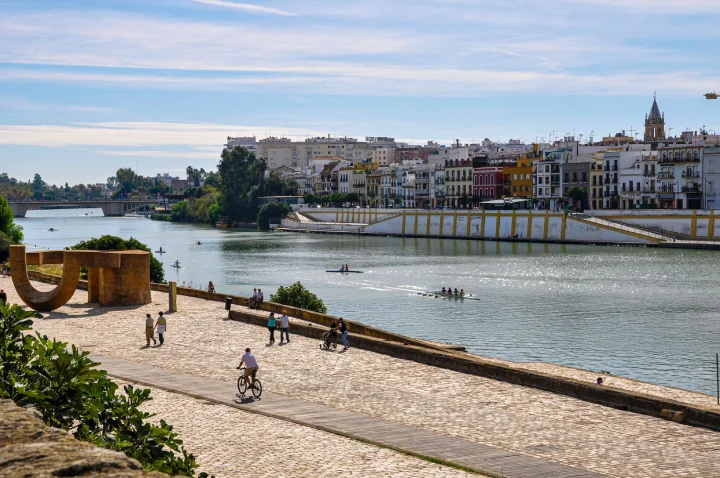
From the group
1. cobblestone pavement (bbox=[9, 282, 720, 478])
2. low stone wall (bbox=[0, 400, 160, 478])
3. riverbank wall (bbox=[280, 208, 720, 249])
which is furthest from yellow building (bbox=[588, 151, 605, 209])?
low stone wall (bbox=[0, 400, 160, 478])

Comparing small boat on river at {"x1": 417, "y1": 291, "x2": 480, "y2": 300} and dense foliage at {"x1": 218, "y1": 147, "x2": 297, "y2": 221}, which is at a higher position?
dense foliage at {"x1": 218, "y1": 147, "x2": 297, "y2": 221}

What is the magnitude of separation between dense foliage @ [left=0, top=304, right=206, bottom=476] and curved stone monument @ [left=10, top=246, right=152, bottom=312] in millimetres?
22189

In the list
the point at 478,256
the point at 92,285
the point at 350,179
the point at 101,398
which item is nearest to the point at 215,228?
the point at 350,179

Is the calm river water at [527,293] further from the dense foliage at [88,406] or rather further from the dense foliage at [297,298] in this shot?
the dense foliage at [88,406]

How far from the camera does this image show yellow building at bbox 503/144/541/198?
125375 millimetres

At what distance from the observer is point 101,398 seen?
39.7 ft

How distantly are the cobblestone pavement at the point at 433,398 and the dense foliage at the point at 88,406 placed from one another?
7123mm

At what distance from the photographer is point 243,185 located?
162m

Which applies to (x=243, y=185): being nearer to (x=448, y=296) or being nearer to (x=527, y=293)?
(x=527, y=293)

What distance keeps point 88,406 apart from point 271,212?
13731 centimetres

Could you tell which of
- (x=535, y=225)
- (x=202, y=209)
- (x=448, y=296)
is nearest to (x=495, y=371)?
(x=448, y=296)

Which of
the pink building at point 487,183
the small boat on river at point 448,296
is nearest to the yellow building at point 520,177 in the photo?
the pink building at point 487,183

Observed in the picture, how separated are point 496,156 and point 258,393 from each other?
406 feet

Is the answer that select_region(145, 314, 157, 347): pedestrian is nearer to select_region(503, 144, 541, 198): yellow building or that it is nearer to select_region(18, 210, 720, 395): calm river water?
select_region(18, 210, 720, 395): calm river water
